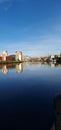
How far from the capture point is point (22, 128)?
754 cm

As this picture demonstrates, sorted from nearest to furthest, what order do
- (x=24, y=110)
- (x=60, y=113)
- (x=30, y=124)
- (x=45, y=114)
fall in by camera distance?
(x=60, y=113) → (x=30, y=124) → (x=45, y=114) → (x=24, y=110)

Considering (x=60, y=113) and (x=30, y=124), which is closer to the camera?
(x=60, y=113)

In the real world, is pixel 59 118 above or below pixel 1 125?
above

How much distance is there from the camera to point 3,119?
28.9 ft

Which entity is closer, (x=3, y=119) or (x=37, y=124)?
(x=37, y=124)

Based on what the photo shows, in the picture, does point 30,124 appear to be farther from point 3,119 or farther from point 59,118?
point 59,118

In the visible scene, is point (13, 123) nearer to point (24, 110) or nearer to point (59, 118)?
point (24, 110)

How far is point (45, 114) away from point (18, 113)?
1327 millimetres

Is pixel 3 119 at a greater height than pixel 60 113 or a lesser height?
lesser

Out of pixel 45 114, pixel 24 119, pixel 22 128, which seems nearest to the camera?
pixel 22 128

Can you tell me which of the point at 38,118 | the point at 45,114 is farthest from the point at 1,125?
the point at 45,114

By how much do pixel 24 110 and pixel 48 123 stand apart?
246 cm

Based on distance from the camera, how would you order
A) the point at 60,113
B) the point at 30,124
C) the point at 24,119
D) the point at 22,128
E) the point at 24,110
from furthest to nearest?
the point at 24,110, the point at 24,119, the point at 30,124, the point at 22,128, the point at 60,113

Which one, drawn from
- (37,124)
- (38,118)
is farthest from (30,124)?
(38,118)
